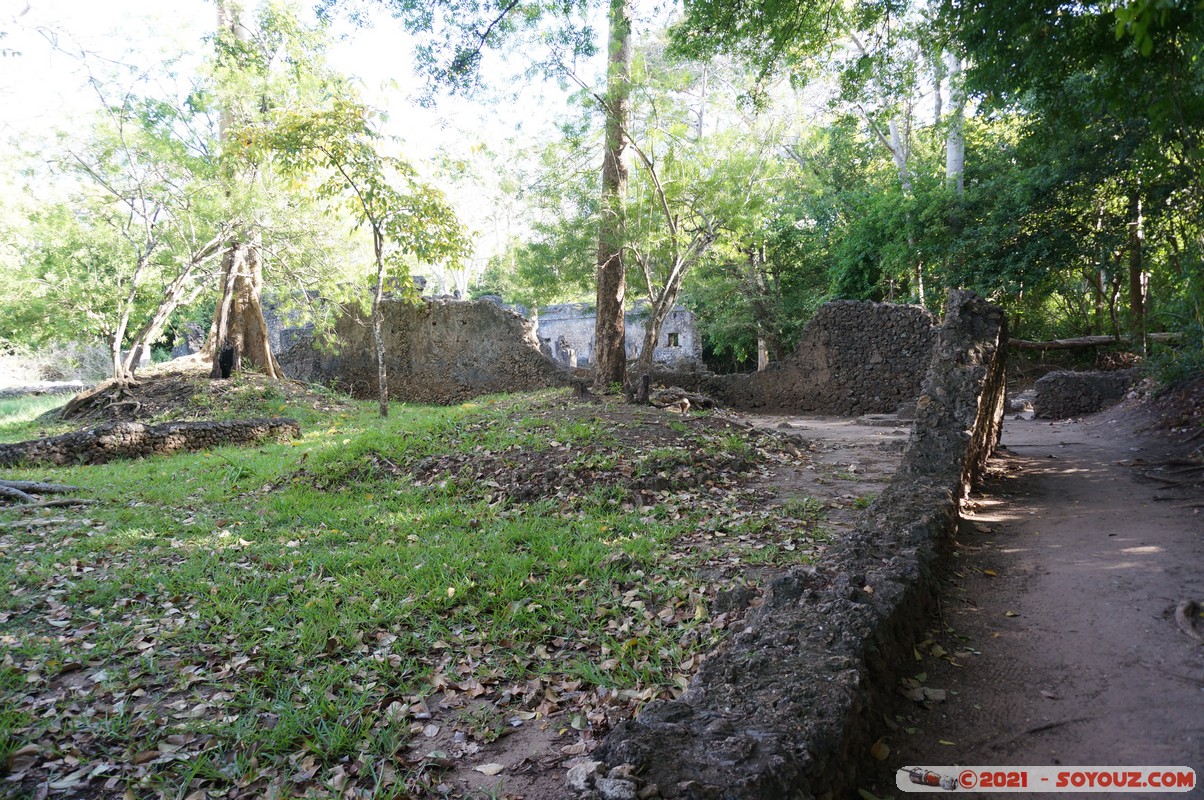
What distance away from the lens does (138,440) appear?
1008 cm

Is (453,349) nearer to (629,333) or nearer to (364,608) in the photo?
(629,333)

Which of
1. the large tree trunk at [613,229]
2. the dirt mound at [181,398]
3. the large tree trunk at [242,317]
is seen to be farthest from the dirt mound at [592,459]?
the large tree trunk at [242,317]

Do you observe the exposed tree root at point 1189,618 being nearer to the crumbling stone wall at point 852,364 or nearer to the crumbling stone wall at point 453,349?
the crumbling stone wall at point 852,364

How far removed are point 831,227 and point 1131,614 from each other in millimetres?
19539

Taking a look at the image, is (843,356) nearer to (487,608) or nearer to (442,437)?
(442,437)

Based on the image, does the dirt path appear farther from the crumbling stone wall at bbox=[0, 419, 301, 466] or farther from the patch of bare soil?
the crumbling stone wall at bbox=[0, 419, 301, 466]

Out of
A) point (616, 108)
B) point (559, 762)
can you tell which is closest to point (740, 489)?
point (559, 762)

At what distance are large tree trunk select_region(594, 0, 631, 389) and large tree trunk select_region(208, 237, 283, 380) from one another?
8.38 metres

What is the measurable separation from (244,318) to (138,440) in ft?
21.2

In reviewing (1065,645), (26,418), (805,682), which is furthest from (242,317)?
(1065,645)

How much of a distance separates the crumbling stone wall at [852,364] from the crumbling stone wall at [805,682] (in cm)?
1153

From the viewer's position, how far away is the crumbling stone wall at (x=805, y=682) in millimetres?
1886

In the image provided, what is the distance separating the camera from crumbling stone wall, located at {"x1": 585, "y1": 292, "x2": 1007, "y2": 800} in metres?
1.89

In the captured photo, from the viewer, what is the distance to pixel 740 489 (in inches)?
264
